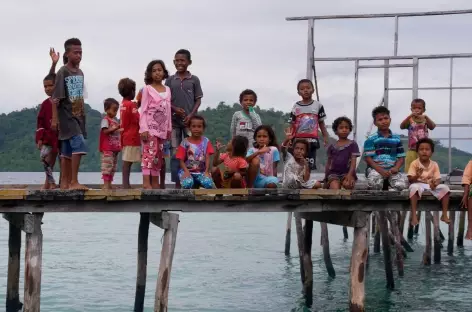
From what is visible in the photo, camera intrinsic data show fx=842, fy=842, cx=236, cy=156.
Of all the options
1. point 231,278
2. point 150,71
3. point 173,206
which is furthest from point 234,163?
point 231,278

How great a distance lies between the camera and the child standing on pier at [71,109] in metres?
9.50

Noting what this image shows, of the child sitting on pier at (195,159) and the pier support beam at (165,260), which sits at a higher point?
the child sitting on pier at (195,159)

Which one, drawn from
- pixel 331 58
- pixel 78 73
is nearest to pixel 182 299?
pixel 331 58

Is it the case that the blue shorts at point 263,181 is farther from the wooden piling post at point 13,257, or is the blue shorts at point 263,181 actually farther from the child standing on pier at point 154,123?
the wooden piling post at point 13,257

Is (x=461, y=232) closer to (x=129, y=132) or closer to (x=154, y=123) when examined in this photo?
(x=129, y=132)

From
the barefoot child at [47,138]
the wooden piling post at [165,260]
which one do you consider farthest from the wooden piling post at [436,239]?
the barefoot child at [47,138]

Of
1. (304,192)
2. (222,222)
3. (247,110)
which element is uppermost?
(247,110)

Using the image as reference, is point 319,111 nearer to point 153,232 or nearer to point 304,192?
point 304,192

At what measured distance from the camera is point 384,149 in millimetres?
10867

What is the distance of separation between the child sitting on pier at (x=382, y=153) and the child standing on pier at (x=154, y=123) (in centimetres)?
266

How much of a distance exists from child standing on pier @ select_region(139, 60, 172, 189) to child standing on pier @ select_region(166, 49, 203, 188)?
58cm

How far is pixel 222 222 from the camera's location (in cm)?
4312

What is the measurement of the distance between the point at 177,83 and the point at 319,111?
6.51 ft

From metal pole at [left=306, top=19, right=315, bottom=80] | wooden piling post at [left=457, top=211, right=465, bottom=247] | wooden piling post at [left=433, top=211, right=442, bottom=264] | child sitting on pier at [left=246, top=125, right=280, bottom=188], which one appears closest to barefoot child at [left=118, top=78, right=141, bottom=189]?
child sitting on pier at [left=246, top=125, right=280, bottom=188]
